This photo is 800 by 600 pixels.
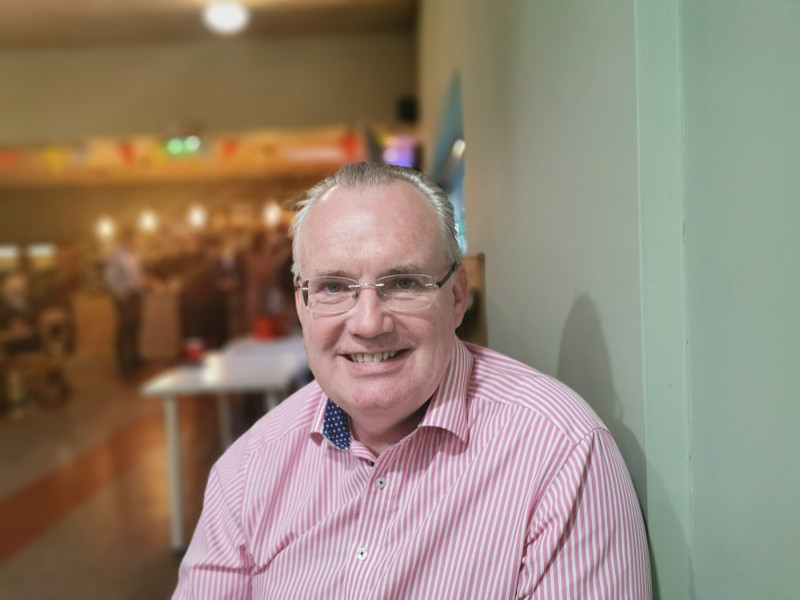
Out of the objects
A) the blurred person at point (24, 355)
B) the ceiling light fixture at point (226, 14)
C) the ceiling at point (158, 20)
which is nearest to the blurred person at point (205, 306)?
the blurred person at point (24, 355)

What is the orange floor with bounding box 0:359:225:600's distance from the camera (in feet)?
9.98

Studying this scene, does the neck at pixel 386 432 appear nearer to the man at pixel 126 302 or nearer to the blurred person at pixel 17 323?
the blurred person at pixel 17 323

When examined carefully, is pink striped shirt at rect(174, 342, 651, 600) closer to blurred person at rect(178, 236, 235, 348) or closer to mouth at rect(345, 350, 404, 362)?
mouth at rect(345, 350, 404, 362)

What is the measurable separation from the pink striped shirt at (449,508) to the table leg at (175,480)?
2.11m

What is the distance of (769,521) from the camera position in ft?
2.59

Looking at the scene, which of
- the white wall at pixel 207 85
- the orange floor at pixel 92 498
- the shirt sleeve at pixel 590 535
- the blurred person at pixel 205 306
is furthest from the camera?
the blurred person at pixel 205 306

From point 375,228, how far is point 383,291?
0.09m

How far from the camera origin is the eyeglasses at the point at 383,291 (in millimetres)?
1049

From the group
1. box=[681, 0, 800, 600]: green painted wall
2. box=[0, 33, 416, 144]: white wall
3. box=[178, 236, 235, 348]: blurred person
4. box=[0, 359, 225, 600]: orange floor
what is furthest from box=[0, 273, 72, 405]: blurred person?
box=[681, 0, 800, 600]: green painted wall

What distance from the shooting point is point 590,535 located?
0.93 m

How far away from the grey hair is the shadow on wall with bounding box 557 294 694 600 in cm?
24

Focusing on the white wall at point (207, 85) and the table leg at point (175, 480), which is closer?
the table leg at point (175, 480)

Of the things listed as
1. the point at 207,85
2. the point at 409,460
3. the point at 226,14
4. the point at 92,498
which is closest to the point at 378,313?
the point at 409,460

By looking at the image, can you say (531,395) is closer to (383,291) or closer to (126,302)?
(383,291)
